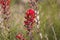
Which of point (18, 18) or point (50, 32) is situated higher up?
point (18, 18)

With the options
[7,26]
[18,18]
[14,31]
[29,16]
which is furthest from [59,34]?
[29,16]

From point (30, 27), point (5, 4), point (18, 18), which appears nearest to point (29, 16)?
point (30, 27)

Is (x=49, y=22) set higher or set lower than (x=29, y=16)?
higher

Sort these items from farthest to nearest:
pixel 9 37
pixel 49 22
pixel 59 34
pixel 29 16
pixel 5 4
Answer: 1. pixel 49 22
2. pixel 59 34
3. pixel 9 37
4. pixel 5 4
5. pixel 29 16

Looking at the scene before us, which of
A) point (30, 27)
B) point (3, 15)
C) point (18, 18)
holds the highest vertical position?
point (18, 18)

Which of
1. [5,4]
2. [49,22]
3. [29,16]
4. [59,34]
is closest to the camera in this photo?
[29,16]

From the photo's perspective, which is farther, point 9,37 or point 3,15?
point 9,37

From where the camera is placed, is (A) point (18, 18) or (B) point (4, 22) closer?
(B) point (4, 22)

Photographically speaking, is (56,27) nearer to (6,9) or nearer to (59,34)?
(59,34)

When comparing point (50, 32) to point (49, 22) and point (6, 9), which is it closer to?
point (49, 22)
